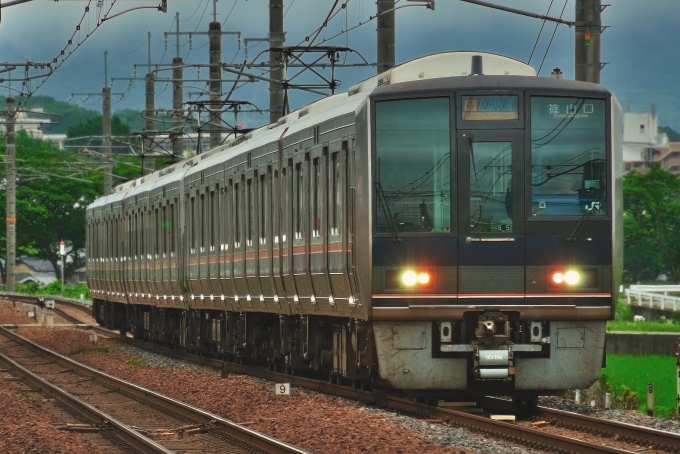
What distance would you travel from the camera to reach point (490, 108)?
1388 cm

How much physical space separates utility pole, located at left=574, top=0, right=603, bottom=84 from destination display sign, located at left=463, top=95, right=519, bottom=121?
7.71 ft

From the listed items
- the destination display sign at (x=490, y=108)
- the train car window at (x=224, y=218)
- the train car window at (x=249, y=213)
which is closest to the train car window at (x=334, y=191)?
the destination display sign at (x=490, y=108)

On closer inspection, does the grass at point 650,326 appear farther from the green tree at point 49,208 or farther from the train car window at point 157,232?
the green tree at point 49,208

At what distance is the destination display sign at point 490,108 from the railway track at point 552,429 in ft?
8.90

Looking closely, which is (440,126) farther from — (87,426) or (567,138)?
(87,426)

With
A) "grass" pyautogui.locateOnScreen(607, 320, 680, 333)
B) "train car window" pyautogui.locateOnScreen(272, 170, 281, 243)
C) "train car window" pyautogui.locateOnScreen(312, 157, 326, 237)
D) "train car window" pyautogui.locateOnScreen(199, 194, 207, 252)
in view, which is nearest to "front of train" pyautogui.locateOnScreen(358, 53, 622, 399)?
"train car window" pyautogui.locateOnScreen(312, 157, 326, 237)

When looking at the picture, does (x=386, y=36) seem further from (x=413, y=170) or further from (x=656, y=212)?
(x=656, y=212)

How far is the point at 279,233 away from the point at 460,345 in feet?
17.0

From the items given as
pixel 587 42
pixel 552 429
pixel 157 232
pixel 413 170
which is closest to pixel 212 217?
pixel 157 232

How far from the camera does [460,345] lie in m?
13.8

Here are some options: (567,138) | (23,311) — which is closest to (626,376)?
(567,138)

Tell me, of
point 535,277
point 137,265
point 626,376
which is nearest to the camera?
point 535,277

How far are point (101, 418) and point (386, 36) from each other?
8.33 m

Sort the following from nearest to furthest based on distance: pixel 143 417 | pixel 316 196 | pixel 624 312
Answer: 1. pixel 143 417
2. pixel 316 196
3. pixel 624 312
